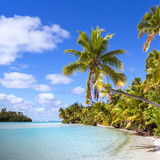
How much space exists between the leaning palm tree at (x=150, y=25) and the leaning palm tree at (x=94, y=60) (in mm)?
2166

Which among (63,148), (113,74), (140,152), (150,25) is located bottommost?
(63,148)

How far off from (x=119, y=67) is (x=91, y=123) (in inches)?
1653

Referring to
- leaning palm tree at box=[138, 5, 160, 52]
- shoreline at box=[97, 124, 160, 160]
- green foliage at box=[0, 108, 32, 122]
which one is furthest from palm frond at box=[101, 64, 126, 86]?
green foliage at box=[0, 108, 32, 122]

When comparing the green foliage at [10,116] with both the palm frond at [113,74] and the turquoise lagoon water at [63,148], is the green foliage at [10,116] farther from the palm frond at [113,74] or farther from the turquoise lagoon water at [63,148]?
the palm frond at [113,74]

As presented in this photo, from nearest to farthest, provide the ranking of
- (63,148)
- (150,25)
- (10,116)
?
(63,148) → (150,25) → (10,116)

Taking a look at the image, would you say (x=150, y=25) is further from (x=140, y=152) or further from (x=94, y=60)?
(x=140, y=152)

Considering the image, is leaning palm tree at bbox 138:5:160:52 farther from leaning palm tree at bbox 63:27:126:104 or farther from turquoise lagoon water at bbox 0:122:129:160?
turquoise lagoon water at bbox 0:122:129:160

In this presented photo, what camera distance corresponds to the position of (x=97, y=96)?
420 inches

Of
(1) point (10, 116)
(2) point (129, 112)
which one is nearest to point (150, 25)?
(2) point (129, 112)

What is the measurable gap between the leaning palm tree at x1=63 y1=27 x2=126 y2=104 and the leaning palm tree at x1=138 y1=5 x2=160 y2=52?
85.3 inches

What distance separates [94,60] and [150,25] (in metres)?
5.84

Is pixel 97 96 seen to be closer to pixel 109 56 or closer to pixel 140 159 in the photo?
pixel 109 56

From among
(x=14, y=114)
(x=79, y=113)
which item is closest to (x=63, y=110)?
(x=79, y=113)

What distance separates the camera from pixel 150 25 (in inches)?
534
